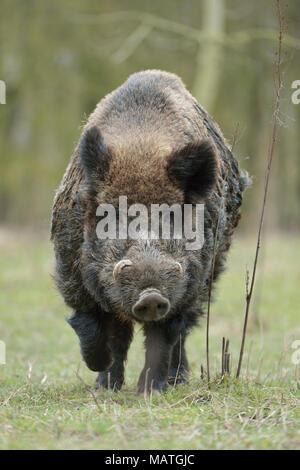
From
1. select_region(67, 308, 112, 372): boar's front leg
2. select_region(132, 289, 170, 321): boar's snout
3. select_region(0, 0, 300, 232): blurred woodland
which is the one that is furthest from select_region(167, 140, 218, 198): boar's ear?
select_region(0, 0, 300, 232): blurred woodland

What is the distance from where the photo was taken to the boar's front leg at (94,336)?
6.00m

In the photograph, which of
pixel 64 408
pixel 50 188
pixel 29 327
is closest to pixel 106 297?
pixel 64 408

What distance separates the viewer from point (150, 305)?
4.55 metres

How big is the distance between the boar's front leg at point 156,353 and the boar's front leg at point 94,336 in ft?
1.77

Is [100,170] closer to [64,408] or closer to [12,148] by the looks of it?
[64,408]

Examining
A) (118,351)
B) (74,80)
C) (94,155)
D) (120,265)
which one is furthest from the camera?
(74,80)

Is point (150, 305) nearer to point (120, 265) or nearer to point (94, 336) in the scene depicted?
point (120, 265)

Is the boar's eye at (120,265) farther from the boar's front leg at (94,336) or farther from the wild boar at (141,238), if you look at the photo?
the boar's front leg at (94,336)

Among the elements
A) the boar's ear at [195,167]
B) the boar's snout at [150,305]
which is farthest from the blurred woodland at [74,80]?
the boar's snout at [150,305]

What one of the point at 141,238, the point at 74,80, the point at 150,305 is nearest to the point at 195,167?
the point at 141,238

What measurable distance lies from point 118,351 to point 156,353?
2.60 feet

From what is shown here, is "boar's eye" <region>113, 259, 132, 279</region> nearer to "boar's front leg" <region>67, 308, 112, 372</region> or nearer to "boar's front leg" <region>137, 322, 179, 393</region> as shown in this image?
"boar's front leg" <region>137, 322, 179, 393</region>

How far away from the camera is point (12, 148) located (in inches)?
1015
